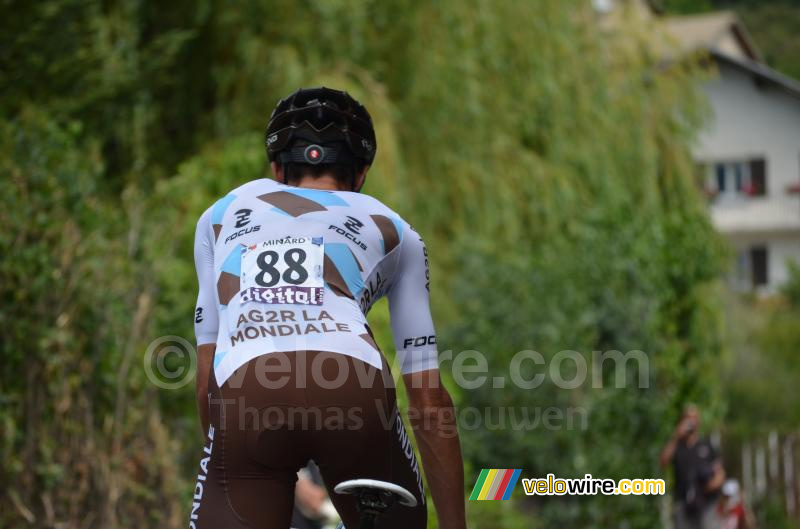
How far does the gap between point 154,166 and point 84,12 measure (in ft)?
5.83

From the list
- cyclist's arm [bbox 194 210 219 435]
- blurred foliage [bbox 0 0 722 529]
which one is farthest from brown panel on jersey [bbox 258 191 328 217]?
blurred foliage [bbox 0 0 722 529]

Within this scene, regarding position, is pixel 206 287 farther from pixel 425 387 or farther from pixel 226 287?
pixel 425 387

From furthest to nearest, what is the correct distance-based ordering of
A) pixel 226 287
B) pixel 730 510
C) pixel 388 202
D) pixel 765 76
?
pixel 765 76, pixel 730 510, pixel 388 202, pixel 226 287

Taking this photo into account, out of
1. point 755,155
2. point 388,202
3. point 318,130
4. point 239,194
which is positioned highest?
point 755,155

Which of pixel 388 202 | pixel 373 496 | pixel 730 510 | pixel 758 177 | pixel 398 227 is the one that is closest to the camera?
pixel 373 496

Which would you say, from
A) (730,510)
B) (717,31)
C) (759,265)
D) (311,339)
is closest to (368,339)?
(311,339)

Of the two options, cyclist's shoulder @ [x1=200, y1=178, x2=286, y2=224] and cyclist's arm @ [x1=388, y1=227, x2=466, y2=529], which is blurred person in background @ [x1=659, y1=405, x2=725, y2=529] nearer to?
cyclist's arm @ [x1=388, y1=227, x2=466, y2=529]

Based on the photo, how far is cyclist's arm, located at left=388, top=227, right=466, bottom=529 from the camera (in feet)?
10.8

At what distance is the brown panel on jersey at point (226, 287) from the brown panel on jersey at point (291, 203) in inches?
9.5

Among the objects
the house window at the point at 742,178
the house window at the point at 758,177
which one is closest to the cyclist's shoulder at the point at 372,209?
the house window at the point at 742,178

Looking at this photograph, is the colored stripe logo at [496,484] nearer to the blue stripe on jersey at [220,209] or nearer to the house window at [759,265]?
the blue stripe on jersey at [220,209]

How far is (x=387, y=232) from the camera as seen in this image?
3.39 m

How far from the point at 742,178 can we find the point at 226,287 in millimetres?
46531

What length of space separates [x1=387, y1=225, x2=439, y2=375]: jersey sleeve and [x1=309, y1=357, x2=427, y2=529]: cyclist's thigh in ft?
0.64
